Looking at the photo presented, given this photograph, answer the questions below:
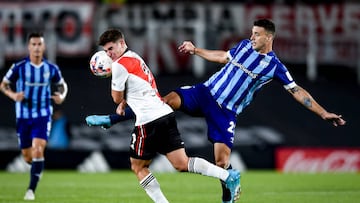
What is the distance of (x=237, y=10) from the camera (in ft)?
69.7

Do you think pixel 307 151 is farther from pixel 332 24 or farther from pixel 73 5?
pixel 73 5

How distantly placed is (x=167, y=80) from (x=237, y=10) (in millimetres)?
2502

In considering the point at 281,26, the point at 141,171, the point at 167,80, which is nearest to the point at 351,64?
the point at 281,26

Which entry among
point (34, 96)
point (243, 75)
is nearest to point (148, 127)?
point (243, 75)

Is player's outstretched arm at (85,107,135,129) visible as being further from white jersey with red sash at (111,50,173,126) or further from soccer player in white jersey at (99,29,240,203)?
white jersey with red sash at (111,50,173,126)

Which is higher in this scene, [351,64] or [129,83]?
[129,83]

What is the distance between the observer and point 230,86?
1043cm

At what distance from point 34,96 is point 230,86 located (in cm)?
355

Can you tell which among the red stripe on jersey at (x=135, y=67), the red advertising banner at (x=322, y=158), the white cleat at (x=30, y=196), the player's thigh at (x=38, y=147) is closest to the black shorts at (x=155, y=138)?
the red stripe on jersey at (x=135, y=67)

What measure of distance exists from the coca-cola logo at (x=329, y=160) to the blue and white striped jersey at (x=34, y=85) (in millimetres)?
8107

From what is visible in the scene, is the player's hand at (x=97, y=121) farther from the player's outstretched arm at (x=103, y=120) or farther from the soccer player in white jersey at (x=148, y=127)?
the soccer player in white jersey at (x=148, y=127)

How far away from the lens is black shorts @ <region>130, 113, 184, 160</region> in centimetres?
926

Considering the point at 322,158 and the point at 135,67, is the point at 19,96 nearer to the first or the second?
the point at 135,67

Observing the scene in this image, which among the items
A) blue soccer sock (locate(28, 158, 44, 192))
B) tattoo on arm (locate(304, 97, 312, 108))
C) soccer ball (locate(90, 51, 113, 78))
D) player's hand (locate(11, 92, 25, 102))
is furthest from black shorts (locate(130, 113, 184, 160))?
player's hand (locate(11, 92, 25, 102))
